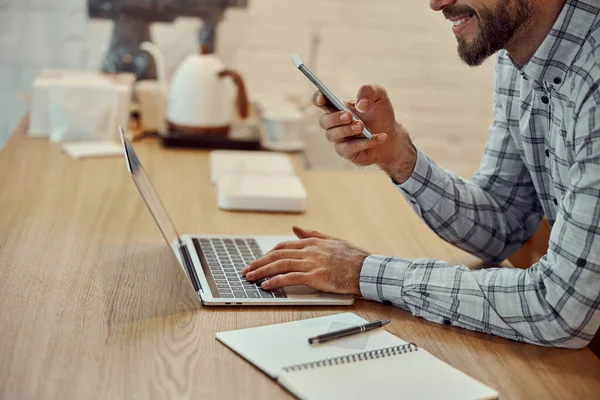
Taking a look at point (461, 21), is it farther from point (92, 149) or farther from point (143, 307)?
point (92, 149)

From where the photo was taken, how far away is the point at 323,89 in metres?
1.38

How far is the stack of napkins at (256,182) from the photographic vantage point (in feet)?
5.80

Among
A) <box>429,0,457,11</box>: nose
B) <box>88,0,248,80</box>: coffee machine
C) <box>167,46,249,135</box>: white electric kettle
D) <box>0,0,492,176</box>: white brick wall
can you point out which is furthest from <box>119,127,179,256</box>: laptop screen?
<box>0,0,492,176</box>: white brick wall

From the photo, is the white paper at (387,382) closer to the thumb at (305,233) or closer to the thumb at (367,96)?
the thumb at (305,233)

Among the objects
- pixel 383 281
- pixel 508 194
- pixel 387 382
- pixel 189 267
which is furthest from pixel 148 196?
pixel 508 194

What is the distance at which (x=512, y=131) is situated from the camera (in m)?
1.55

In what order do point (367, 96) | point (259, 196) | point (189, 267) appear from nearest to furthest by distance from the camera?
point (189, 267) < point (367, 96) < point (259, 196)

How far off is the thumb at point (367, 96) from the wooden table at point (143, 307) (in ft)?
0.97

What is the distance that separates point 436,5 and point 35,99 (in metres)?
1.27

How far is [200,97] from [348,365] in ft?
4.41

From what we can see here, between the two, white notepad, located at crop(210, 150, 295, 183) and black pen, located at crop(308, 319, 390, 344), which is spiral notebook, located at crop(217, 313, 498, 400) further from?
white notepad, located at crop(210, 150, 295, 183)

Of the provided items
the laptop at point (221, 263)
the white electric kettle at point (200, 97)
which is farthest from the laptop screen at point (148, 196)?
the white electric kettle at point (200, 97)

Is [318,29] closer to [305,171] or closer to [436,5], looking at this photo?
[305,171]

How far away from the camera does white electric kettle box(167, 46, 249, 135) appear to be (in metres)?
2.26
